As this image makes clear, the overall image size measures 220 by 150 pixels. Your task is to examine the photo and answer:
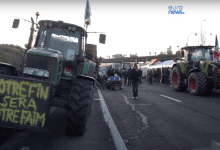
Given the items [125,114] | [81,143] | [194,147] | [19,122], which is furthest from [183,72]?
[19,122]

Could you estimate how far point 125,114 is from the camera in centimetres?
614

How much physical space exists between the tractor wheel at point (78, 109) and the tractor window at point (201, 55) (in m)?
10.1

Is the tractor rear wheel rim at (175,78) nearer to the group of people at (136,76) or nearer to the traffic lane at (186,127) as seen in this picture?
the group of people at (136,76)

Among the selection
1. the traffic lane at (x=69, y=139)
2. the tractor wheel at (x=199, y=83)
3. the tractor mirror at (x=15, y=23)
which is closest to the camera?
the traffic lane at (x=69, y=139)

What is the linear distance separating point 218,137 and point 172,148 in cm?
128

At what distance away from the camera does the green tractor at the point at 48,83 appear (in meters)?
3.10

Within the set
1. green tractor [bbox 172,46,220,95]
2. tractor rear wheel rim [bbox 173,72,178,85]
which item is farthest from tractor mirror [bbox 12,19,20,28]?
tractor rear wheel rim [bbox 173,72,178,85]

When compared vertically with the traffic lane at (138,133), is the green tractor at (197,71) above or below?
above

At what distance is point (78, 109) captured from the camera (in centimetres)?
378

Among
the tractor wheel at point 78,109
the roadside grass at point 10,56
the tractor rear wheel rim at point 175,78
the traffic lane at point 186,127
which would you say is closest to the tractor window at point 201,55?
the tractor rear wheel rim at point 175,78

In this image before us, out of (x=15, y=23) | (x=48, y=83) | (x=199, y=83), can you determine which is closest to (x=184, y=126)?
(x=48, y=83)

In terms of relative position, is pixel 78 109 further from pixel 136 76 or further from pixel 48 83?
pixel 136 76

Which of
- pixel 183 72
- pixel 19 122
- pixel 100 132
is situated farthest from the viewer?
pixel 183 72

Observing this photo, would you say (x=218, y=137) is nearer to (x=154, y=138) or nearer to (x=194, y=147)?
(x=194, y=147)
